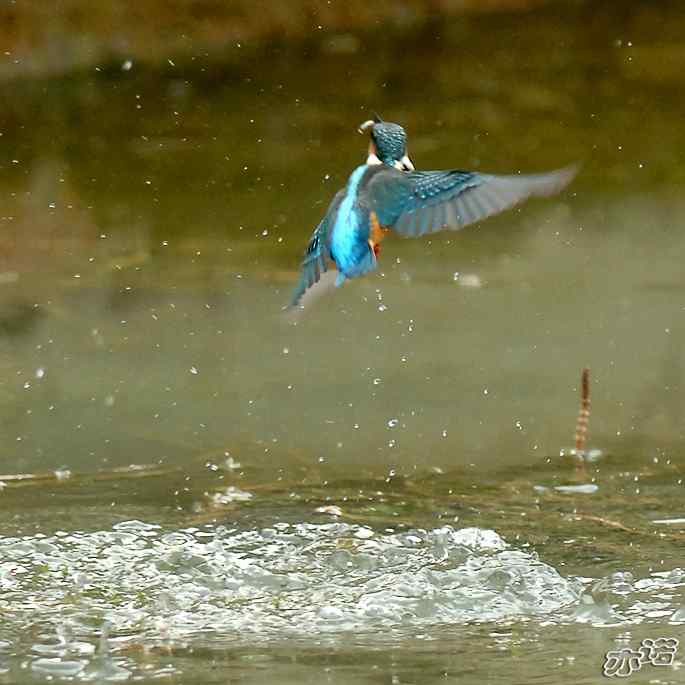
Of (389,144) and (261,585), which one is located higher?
(389,144)

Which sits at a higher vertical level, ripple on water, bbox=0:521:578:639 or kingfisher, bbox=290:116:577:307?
kingfisher, bbox=290:116:577:307

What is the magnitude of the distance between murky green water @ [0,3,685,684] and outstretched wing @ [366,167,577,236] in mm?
715

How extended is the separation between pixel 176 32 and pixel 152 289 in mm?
860

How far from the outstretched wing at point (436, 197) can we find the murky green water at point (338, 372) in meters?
0.71

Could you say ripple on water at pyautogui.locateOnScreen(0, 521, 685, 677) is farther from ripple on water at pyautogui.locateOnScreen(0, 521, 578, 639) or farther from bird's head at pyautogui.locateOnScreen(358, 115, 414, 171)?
bird's head at pyautogui.locateOnScreen(358, 115, 414, 171)

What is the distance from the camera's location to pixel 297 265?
4.72m

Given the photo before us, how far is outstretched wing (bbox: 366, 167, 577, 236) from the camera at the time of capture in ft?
9.26

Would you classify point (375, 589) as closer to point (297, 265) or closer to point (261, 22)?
point (297, 265)

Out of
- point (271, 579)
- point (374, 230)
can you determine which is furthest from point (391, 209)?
point (271, 579)

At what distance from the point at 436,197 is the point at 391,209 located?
0.29 feet

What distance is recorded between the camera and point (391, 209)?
291cm

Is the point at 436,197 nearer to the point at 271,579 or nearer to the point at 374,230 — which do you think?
the point at 374,230

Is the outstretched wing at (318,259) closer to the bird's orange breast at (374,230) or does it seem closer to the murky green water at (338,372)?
the bird's orange breast at (374,230)

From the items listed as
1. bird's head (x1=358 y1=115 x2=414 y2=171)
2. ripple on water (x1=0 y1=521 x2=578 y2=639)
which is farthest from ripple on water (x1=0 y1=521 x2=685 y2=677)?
bird's head (x1=358 y1=115 x2=414 y2=171)
